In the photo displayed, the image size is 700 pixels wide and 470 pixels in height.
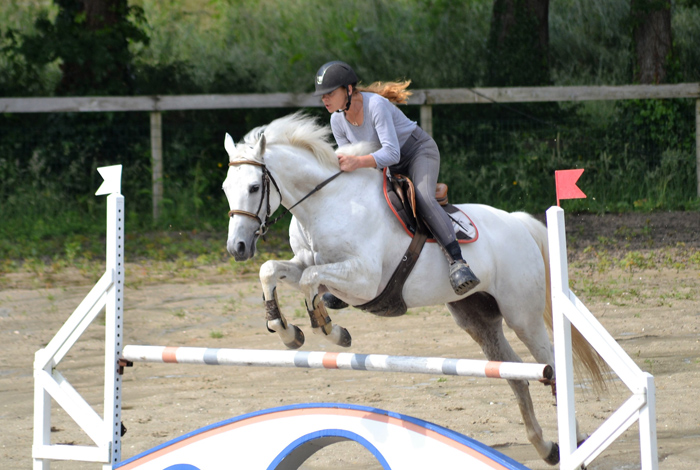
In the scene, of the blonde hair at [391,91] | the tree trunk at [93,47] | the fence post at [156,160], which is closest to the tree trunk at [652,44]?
the fence post at [156,160]

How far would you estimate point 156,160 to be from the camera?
10258 millimetres

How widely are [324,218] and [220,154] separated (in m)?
7.89

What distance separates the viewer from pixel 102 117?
433 inches

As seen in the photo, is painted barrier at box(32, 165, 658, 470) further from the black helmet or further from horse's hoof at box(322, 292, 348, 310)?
the black helmet

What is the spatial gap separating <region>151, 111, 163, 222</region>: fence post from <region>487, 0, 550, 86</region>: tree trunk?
16.3 feet

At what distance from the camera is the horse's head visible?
3338 mm

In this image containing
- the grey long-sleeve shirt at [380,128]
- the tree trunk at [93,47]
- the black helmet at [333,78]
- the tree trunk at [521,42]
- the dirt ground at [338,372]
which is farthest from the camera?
the tree trunk at [521,42]

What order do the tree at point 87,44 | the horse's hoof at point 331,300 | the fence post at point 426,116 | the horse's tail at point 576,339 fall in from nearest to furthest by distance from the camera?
the horse's hoof at point 331,300
the horse's tail at point 576,339
the fence post at point 426,116
the tree at point 87,44

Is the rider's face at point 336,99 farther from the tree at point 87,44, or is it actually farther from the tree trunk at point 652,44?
the tree trunk at point 652,44

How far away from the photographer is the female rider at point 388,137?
361 cm

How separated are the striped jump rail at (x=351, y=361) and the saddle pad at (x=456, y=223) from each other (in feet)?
3.00

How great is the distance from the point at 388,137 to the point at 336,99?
29 centimetres

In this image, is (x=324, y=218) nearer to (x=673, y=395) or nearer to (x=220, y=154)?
(x=673, y=395)

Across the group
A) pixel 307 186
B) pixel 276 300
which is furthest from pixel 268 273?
pixel 307 186
